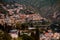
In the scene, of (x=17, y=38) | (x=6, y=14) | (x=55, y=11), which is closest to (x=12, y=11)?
(x=6, y=14)

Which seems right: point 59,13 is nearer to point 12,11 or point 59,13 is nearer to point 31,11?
point 31,11

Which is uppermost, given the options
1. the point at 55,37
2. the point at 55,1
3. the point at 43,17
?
the point at 55,1

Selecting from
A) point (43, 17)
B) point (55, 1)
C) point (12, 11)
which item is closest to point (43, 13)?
point (43, 17)

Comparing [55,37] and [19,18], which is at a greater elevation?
[19,18]

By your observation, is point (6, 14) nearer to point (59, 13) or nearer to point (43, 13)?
point (43, 13)

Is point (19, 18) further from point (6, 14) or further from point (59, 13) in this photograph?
point (59, 13)

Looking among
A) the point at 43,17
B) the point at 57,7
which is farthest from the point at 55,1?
the point at 43,17

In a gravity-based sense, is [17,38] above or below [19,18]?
below
